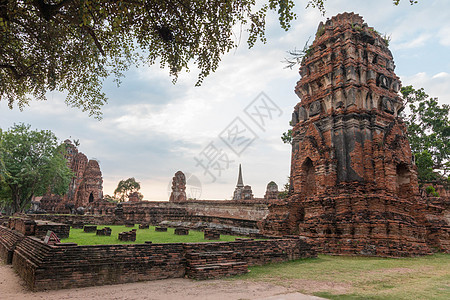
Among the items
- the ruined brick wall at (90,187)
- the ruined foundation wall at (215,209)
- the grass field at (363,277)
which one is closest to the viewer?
the grass field at (363,277)

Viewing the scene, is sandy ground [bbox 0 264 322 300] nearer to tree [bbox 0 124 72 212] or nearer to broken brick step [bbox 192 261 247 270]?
broken brick step [bbox 192 261 247 270]

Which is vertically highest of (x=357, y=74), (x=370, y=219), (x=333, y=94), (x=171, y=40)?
(x=357, y=74)

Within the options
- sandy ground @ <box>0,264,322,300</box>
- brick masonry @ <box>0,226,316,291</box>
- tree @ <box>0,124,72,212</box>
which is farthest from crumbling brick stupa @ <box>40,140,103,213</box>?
sandy ground @ <box>0,264,322,300</box>

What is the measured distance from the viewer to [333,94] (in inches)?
530

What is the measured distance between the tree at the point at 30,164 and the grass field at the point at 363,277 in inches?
965

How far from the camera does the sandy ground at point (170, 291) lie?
4.95 meters

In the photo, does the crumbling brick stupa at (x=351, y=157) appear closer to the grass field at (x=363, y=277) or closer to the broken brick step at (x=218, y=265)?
the grass field at (x=363, y=277)

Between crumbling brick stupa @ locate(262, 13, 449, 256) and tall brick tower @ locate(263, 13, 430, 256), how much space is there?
4 cm

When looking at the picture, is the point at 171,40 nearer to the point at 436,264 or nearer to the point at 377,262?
the point at 377,262

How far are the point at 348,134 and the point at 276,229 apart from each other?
5.17m

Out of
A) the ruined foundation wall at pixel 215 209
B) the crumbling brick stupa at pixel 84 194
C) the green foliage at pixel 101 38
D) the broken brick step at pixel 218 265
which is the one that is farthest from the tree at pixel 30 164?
the broken brick step at pixel 218 265

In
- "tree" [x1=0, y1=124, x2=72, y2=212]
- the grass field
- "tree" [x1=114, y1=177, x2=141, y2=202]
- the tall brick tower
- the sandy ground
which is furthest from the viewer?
"tree" [x1=114, y1=177, x2=141, y2=202]

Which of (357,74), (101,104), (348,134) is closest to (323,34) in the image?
(357,74)

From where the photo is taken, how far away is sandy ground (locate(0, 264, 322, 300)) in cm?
495
